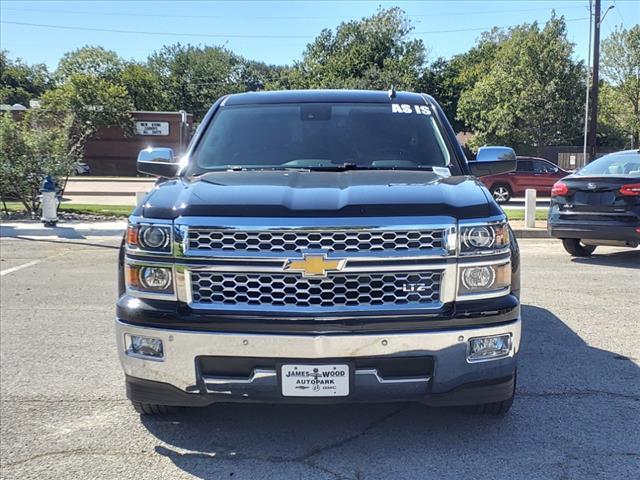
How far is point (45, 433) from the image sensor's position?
3.69 m

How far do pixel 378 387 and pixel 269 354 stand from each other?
54cm

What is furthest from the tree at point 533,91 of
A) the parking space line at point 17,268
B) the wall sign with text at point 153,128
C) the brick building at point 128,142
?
the parking space line at point 17,268

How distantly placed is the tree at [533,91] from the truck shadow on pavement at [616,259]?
94.5 ft

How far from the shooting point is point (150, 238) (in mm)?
3143

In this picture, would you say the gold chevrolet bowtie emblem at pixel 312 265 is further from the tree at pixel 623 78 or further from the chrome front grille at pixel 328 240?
the tree at pixel 623 78

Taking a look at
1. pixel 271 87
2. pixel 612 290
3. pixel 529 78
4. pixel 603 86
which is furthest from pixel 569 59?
pixel 612 290

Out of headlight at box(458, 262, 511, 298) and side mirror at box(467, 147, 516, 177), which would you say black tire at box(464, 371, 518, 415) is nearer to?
headlight at box(458, 262, 511, 298)

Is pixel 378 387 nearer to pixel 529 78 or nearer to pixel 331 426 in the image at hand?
pixel 331 426

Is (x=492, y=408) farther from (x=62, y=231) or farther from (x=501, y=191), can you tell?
(x=501, y=191)

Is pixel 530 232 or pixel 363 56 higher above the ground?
pixel 363 56

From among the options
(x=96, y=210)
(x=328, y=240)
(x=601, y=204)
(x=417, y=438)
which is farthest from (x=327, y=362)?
(x=96, y=210)

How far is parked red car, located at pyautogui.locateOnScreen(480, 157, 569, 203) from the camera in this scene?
2072cm

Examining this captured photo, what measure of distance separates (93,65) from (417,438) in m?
58.6

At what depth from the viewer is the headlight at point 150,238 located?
3098 millimetres
